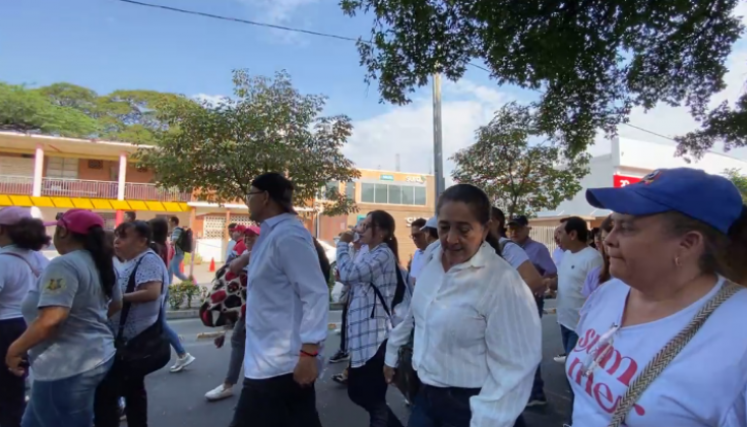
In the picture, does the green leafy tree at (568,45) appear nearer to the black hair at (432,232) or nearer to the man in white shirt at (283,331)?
the black hair at (432,232)

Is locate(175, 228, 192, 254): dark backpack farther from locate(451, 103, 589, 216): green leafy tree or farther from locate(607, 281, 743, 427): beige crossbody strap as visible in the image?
locate(607, 281, 743, 427): beige crossbody strap

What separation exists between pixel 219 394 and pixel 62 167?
25770 mm

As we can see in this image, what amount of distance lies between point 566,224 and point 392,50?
2.83 metres

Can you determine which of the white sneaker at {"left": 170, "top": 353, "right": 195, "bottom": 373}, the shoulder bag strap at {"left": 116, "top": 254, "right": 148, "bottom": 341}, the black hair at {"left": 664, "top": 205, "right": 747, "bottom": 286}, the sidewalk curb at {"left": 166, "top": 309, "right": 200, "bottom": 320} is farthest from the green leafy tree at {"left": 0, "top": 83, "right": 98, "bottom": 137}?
the black hair at {"left": 664, "top": 205, "right": 747, "bottom": 286}

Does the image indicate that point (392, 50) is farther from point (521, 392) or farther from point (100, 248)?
point (521, 392)

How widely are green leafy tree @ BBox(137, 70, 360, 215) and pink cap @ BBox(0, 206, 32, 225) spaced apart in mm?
6052

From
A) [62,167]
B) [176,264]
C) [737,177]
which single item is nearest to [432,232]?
[176,264]

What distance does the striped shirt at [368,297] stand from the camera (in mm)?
3363

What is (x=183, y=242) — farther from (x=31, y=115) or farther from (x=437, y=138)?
(x=31, y=115)

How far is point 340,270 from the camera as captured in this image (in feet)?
11.8

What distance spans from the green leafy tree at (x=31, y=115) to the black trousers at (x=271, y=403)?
26.9 meters

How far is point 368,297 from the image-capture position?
11.6ft

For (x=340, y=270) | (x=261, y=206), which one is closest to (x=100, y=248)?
(x=261, y=206)

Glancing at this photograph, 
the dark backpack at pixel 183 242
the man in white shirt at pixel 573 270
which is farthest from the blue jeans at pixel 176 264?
the man in white shirt at pixel 573 270
